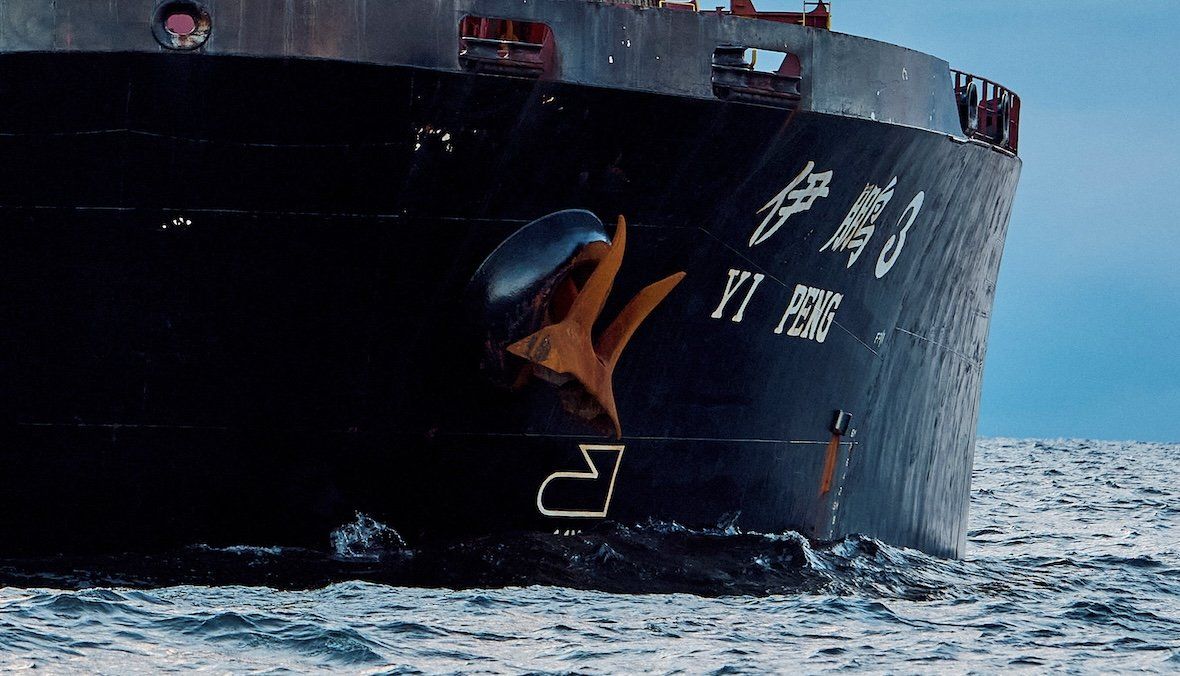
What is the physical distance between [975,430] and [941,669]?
9.30 metres

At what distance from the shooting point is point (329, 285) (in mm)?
8789

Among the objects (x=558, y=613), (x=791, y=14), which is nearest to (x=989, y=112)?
(x=791, y=14)

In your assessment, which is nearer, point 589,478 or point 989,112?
point 589,478

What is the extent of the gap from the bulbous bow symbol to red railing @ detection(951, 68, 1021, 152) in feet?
13.8

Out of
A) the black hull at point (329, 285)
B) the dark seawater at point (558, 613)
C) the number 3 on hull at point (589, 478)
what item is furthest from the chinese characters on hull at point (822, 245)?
the dark seawater at point (558, 613)

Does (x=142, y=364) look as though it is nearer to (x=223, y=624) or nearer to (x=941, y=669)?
(x=223, y=624)

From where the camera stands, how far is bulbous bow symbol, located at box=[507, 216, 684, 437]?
28.1 ft

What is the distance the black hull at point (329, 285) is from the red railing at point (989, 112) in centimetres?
263

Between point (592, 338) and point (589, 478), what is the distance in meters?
1.00

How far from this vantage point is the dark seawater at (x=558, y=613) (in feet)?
24.9

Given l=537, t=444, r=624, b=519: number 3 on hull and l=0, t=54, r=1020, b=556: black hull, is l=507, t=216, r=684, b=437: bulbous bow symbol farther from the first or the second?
l=537, t=444, r=624, b=519: number 3 on hull

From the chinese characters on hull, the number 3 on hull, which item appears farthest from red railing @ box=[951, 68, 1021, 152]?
the number 3 on hull

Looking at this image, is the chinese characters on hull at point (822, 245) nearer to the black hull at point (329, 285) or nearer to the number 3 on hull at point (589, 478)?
the black hull at point (329, 285)

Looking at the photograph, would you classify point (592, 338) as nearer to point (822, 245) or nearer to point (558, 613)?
point (558, 613)
